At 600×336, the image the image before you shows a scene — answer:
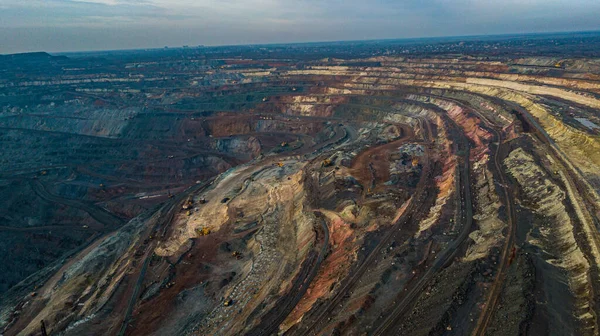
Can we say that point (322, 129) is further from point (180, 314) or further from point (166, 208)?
point (180, 314)

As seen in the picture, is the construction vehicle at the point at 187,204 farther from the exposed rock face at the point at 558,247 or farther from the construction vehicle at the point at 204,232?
the exposed rock face at the point at 558,247

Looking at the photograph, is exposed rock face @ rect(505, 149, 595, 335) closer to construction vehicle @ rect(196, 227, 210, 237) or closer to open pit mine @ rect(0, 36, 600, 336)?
open pit mine @ rect(0, 36, 600, 336)

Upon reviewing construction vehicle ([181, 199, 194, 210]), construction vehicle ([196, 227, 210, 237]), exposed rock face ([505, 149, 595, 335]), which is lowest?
construction vehicle ([196, 227, 210, 237])

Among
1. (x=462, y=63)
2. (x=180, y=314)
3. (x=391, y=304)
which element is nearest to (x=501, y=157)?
(x=391, y=304)

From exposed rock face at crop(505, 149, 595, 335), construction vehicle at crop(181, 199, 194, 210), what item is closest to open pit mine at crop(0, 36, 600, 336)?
exposed rock face at crop(505, 149, 595, 335)

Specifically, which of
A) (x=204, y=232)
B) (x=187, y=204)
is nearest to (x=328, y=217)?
(x=204, y=232)

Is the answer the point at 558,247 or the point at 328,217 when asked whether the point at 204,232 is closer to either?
the point at 328,217

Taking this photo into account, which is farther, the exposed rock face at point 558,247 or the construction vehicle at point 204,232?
the construction vehicle at point 204,232

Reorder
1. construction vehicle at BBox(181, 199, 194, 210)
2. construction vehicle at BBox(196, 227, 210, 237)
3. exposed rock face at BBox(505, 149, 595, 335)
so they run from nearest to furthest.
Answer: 1. exposed rock face at BBox(505, 149, 595, 335)
2. construction vehicle at BBox(196, 227, 210, 237)
3. construction vehicle at BBox(181, 199, 194, 210)

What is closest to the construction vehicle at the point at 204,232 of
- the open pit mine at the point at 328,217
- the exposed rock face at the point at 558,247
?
the open pit mine at the point at 328,217
